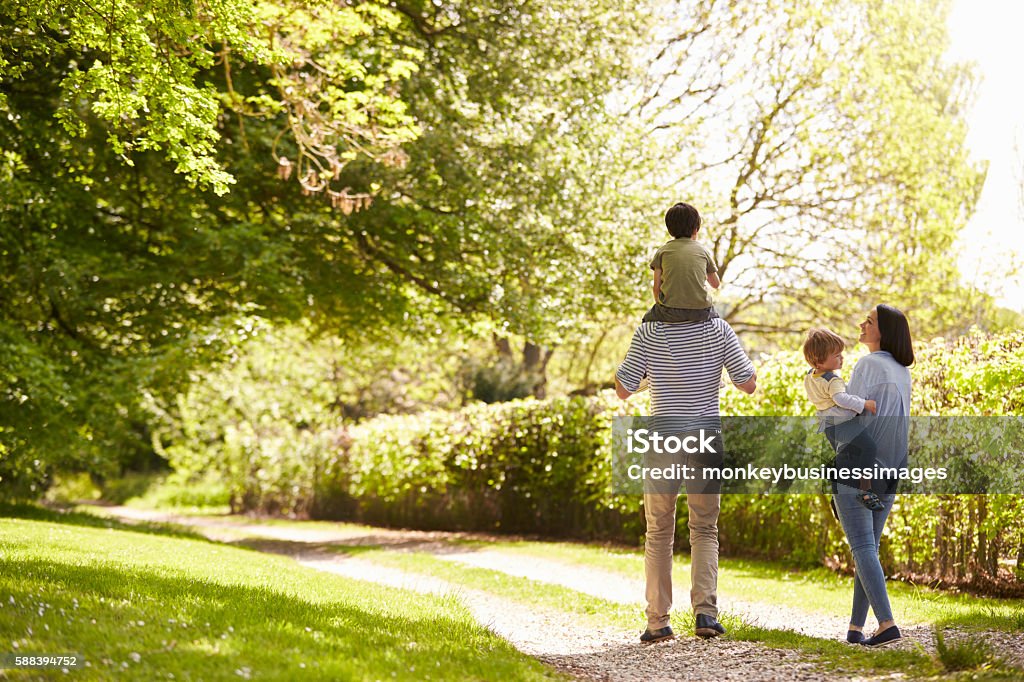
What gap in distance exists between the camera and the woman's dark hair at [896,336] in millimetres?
5641

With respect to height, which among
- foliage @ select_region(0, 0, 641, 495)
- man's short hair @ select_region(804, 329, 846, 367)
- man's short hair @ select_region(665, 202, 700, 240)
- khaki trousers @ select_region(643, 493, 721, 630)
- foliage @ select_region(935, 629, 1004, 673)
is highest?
foliage @ select_region(0, 0, 641, 495)

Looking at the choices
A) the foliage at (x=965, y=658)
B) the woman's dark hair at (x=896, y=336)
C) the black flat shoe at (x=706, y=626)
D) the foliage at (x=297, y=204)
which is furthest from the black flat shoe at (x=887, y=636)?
the foliage at (x=297, y=204)

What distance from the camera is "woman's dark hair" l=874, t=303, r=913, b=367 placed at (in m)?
5.64

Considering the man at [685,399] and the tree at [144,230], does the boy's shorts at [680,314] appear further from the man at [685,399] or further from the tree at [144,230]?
the tree at [144,230]

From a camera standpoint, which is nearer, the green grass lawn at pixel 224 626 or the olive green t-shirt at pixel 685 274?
the green grass lawn at pixel 224 626

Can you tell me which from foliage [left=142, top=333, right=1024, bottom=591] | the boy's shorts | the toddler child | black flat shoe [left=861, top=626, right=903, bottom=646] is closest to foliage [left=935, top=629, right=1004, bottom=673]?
black flat shoe [left=861, top=626, right=903, bottom=646]

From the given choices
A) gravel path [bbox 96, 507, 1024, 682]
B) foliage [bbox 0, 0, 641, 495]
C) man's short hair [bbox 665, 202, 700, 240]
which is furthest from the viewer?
foliage [bbox 0, 0, 641, 495]

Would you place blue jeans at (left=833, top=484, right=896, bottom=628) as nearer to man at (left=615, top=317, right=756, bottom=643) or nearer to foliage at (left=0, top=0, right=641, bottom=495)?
man at (left=615, top=317, right=756, bottom=643)

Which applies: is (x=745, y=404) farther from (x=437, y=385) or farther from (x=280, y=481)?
(x=437, y=385)

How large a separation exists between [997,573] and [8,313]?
547 inches

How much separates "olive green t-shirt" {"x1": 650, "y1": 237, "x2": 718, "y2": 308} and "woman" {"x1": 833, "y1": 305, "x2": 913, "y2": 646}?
1.05 metres

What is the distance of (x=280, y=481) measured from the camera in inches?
902

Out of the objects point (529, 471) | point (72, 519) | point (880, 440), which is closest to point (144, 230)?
point (72, 519)

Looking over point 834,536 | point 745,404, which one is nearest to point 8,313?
point 745,404
